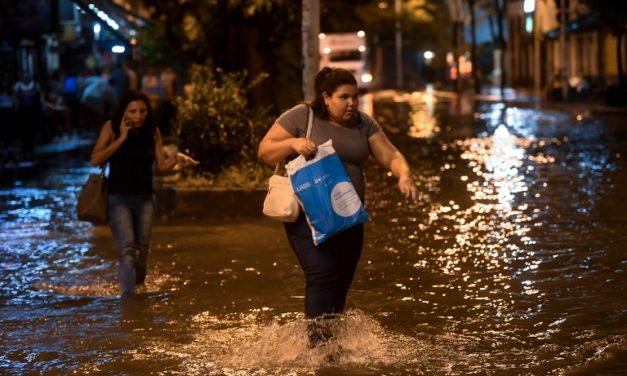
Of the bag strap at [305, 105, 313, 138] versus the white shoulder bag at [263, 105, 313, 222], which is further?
the bag strap at [305, 105, 313, 138]

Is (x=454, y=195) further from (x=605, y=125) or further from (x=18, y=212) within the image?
(x=605, y=125)

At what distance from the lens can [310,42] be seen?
1546 centimetres

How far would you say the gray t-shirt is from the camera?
24.5 feet

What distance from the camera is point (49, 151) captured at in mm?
27359

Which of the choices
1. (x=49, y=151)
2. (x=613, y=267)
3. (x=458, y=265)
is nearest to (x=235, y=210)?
(x=458, y=265)

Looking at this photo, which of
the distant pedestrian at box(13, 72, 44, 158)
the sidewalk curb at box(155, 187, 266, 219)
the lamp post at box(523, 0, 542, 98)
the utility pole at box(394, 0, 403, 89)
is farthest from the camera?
the utility pole at box(394, 0, 403, 89)

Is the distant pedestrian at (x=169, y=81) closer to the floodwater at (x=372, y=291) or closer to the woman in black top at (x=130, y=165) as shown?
the floodwater at (x=372, y=291)

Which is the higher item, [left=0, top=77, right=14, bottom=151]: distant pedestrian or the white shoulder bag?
the white shoulder bag

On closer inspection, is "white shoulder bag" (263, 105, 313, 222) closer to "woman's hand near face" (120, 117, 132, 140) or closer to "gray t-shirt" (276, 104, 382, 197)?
"gray t-shirt" (276, 104, 382, 197)

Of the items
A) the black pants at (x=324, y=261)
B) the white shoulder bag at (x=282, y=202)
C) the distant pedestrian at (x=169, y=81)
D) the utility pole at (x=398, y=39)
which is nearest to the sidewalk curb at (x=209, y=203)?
the black pants at (x=324, y=261)

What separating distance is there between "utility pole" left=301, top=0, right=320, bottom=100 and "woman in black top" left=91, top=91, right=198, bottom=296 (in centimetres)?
548

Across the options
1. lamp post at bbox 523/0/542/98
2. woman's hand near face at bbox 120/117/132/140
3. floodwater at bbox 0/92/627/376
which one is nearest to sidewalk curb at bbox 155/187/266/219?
floodwater at bbox 0/92/627/376

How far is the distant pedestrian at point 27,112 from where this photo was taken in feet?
81.6

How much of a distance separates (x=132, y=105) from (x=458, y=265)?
324 cm
